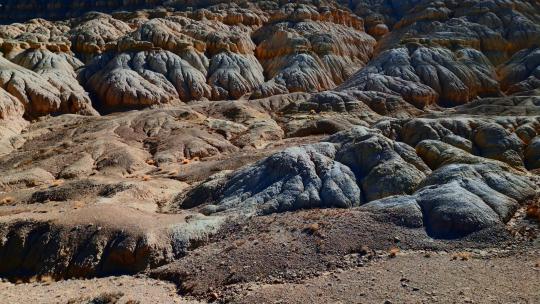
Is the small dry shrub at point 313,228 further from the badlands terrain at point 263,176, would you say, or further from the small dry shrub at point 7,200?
the small dry shrub at point 7,200

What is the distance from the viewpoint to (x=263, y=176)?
2689cm

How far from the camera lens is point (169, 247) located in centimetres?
2203

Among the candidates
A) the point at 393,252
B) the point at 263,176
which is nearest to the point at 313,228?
the point at 393,252


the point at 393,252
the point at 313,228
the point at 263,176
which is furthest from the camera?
the point at 263,176

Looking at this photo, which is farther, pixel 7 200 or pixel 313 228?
pixel 7 200

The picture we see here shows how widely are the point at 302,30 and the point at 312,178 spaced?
63915mm

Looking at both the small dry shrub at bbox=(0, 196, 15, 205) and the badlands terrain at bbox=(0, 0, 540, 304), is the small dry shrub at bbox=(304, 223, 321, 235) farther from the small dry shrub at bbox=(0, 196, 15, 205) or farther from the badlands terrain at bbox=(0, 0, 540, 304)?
the small dry shrub at bbox=(0, 196, 15, 205)

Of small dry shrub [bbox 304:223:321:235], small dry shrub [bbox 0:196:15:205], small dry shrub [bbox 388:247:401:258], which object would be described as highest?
small dry shrub [bbox 388:247:401:258]

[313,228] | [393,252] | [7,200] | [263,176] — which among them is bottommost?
[7,200]

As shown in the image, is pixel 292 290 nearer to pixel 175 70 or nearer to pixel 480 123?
pixel 480 123

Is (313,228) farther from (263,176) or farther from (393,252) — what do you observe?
(263,176)

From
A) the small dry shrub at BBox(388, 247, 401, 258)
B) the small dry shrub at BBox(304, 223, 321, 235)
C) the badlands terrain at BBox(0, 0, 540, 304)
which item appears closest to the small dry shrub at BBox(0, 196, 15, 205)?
the badlands terrain at BBox(0, 0, 540, 304)

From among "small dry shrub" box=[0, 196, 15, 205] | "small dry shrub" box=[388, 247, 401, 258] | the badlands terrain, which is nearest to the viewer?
the badlands terrain

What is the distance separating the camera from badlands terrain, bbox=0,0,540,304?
18.6 m
